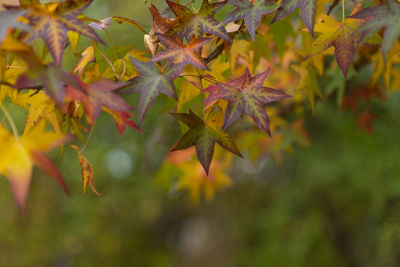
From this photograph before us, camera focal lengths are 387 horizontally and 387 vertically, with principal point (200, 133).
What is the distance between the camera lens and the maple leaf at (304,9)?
1.84 feet

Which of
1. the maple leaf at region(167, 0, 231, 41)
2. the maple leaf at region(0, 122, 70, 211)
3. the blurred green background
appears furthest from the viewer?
the blurred green background

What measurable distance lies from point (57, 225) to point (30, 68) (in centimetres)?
352

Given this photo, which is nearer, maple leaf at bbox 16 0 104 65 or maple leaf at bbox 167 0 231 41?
maple leaf at bbox 16 0 104 65

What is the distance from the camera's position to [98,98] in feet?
1.69

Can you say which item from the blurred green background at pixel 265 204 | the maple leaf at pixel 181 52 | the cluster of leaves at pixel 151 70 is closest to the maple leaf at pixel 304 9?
the cluster of leaves at pixel 151 70

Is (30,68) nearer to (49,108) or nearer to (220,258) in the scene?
(49,108)

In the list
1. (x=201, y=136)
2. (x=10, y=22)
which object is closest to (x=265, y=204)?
(x=201, y=136)

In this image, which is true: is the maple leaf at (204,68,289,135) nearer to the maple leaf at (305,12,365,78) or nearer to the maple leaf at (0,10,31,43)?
the maple leaf at (305,12,365,78)

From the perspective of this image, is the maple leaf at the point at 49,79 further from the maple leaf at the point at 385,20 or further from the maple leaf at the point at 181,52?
the maple leaf at the point at 385,20

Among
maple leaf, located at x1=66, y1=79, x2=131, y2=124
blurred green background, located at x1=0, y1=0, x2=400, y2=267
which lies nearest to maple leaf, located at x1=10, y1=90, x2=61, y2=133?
maple leaf, located at x1=66, y1=79, x2=131, y2=124

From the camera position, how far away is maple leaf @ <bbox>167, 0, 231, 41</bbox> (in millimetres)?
631

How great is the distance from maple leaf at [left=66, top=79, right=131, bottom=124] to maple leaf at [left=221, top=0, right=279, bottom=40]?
0.22 meters

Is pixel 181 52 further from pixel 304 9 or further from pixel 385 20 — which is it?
pixel 385 20

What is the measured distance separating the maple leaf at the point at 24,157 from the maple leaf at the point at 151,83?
0.44 ft
